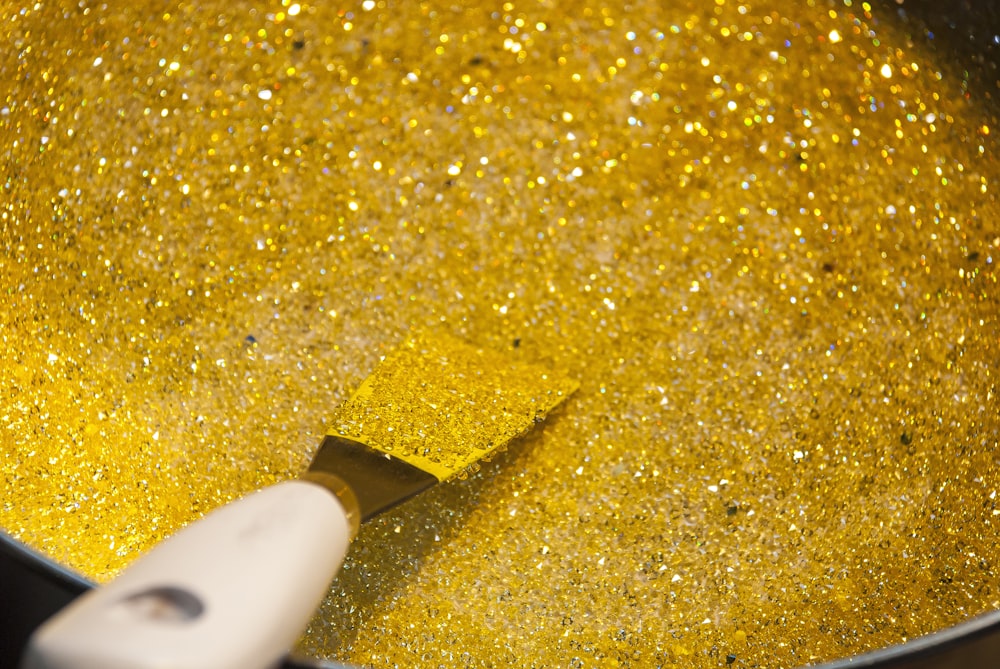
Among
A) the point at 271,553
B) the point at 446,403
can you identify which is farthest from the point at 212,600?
the point at 446,403

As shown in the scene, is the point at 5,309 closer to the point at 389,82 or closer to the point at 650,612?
the point at 389,82

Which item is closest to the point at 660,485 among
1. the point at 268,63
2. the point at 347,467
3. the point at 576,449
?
the point at 576,449

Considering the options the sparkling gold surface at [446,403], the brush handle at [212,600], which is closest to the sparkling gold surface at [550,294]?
the sparkling gold surface at [446,403]

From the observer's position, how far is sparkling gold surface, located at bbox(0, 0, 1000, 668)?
0.39 meters

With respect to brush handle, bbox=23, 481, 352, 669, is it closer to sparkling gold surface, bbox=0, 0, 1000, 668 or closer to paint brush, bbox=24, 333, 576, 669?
paint brush, bbox=24, 333, 576, 669

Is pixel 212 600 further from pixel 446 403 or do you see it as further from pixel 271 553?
pixel 446 403

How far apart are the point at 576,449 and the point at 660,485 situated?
44 mm

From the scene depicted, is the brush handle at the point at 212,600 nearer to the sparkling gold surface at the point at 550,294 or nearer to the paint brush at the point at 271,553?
the paint brush at the point at 271,553

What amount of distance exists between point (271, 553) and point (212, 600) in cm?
2

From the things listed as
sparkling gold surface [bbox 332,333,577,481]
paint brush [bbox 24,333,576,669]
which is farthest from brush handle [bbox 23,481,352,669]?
sparkling gold surface [bbox 332,333,577,481]

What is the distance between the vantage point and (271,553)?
0.22 m

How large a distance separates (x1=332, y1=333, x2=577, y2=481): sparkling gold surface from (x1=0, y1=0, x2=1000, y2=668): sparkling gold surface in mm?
27

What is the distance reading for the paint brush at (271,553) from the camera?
190mm

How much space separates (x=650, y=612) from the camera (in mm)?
389
